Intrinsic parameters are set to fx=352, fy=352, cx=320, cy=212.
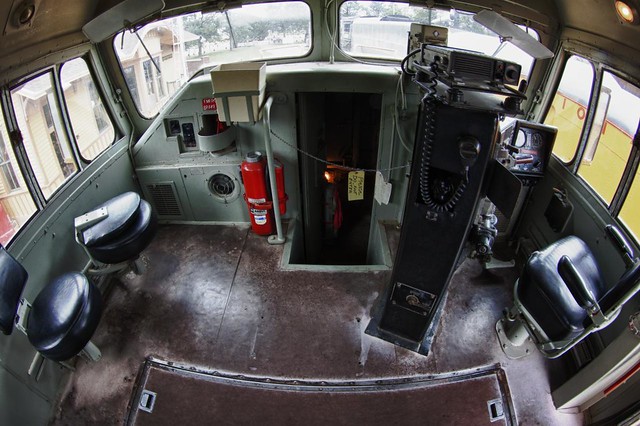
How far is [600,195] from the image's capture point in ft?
9.05

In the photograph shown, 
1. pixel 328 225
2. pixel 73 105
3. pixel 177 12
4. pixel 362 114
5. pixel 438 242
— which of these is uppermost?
pixel 177 12

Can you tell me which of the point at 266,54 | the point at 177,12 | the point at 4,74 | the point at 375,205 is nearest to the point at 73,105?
the point at 4,74

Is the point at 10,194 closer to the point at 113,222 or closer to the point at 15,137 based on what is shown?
the point at 15,137

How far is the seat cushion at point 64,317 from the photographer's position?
80.6 inches

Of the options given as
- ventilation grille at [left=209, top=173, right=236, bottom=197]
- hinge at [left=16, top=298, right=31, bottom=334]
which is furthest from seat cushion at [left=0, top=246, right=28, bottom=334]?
ventilation grille at [left=209, top=173, right=236, bottom=197]

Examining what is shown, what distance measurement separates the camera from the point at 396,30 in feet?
11.7

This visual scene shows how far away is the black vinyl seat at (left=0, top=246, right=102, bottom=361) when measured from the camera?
6.40ft

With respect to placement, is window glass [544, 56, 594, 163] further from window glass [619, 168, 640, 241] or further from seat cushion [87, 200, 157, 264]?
seat cushion [87, 200, 157, 264]

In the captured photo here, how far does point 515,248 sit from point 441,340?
151cm

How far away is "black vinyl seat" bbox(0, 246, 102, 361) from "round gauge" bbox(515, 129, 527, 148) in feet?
11.6

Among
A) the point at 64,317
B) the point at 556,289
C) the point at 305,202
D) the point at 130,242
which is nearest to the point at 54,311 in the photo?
the point at 64,317

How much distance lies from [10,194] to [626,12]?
4.09 meters

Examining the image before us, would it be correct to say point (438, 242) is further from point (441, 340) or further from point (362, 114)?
point (362, 114)

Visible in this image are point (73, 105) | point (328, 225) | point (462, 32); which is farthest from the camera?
point (328, 225)
